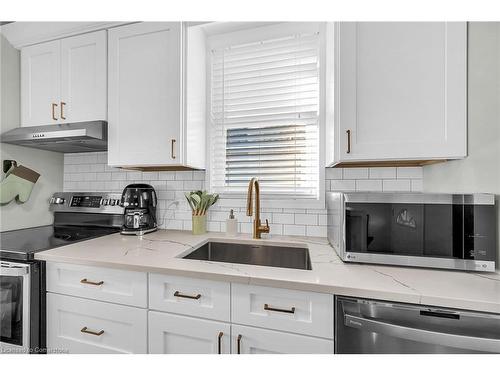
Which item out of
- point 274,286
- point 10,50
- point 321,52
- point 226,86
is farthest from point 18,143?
point 321,52

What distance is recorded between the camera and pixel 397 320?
2.73 feet

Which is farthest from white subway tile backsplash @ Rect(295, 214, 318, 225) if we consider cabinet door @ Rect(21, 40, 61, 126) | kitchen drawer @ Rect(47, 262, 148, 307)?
cabinet door @ Rect(21, 40, 61, 126)

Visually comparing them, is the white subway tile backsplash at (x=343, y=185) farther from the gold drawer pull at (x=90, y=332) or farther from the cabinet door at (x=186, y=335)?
the gold drawer pull at (x=90, y=332)

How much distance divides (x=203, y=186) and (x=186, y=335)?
1.03 meters

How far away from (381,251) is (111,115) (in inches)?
69.5

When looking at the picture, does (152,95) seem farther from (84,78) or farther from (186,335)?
(186,335)

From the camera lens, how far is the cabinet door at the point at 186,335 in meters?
1.00

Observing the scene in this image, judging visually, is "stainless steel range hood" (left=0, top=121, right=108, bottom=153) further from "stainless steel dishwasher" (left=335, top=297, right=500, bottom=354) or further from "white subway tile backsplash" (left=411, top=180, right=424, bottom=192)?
"white subway tile backsplash" (left=411, top=180, right=424, bottom=192)

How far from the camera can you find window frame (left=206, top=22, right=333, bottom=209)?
5.22 ft

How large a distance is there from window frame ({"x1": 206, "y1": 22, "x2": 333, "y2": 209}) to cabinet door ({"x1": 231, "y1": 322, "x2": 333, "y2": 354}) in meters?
0.85

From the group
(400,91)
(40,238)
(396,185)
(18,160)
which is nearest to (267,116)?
→ (400,91)

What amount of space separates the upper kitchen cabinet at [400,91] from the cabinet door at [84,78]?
4.89ft

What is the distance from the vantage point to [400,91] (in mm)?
1107

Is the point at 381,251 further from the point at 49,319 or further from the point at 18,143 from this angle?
the point at 18,143
